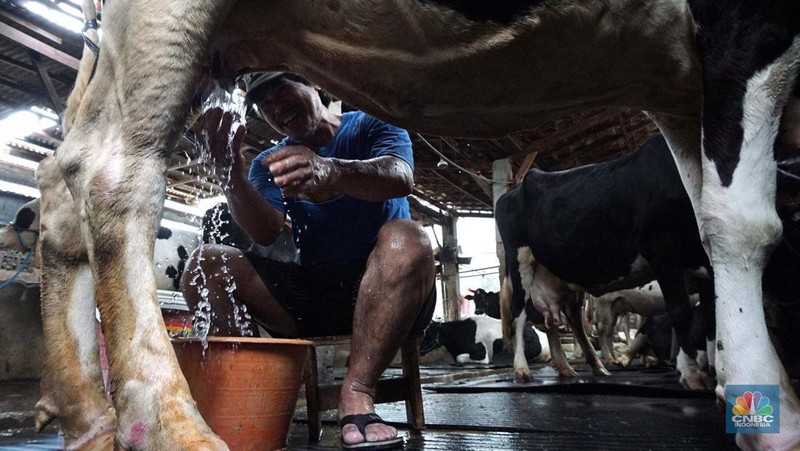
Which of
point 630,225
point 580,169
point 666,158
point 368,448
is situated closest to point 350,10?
point 368,448

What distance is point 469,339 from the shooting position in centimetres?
1147

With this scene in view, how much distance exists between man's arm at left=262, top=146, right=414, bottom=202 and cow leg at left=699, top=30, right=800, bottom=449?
109 centimetres

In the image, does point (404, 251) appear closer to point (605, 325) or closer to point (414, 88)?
point (414, 88)

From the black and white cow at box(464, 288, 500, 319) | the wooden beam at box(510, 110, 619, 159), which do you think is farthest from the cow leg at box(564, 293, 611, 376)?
the black and white cow at box(464, 288, 500, 319)

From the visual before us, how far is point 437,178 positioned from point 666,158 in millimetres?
8741

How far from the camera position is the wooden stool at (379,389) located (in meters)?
2.18

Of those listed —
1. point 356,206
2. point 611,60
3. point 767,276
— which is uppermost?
point 611,60

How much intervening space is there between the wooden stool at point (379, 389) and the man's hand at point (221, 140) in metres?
0.77

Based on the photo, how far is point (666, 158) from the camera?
3699 mm

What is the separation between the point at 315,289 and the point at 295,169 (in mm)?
779

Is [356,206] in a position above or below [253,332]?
above

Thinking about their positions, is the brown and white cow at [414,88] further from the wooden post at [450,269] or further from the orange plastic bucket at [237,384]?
the wooden post at [450,269]

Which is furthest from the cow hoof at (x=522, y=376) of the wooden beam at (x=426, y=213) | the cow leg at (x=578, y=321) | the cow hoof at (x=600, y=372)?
the wooden beam at (x=426, y=213)

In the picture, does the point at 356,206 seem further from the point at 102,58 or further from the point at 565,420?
the point at 565,420
